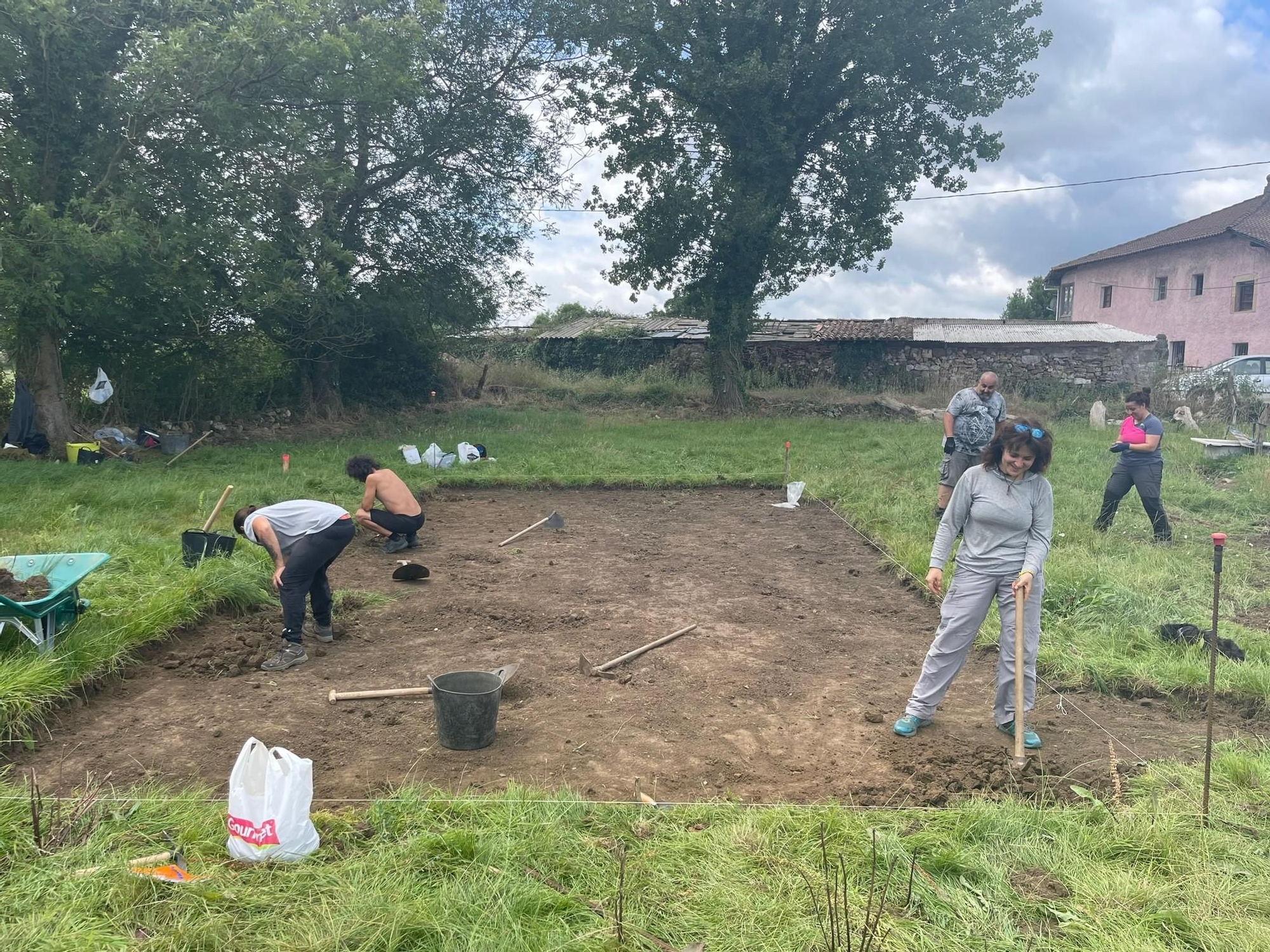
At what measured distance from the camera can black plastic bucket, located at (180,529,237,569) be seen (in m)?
6.91

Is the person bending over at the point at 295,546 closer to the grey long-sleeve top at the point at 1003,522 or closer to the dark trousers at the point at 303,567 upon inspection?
the dark trousers at the point at 303,567

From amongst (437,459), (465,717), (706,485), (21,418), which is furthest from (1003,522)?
(21,418)

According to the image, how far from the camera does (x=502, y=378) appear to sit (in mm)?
24625

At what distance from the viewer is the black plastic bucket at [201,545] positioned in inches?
272

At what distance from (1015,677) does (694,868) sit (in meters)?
2.11

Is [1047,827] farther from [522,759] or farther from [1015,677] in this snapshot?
[522,759]

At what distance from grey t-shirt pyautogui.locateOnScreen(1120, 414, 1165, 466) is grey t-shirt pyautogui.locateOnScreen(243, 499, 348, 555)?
299 inches

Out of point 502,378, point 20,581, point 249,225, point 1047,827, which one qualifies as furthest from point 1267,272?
point 20,581

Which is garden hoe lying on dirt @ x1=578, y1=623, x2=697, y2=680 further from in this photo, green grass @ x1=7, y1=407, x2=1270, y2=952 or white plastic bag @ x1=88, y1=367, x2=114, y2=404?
white plastic bag @ x1=88, y1=367, x2=114, y2=404

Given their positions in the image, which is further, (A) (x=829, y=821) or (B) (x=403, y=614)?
(B) (x=403, y=614)

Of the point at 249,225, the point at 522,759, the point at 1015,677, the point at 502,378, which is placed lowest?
the point at 522,759

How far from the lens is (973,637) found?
446 cm

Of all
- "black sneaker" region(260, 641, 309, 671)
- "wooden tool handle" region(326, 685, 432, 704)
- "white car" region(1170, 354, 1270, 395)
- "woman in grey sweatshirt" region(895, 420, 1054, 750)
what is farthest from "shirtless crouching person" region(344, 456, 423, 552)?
"white car" region(1170, 354, 1270, 395)

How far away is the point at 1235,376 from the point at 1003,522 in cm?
1912
